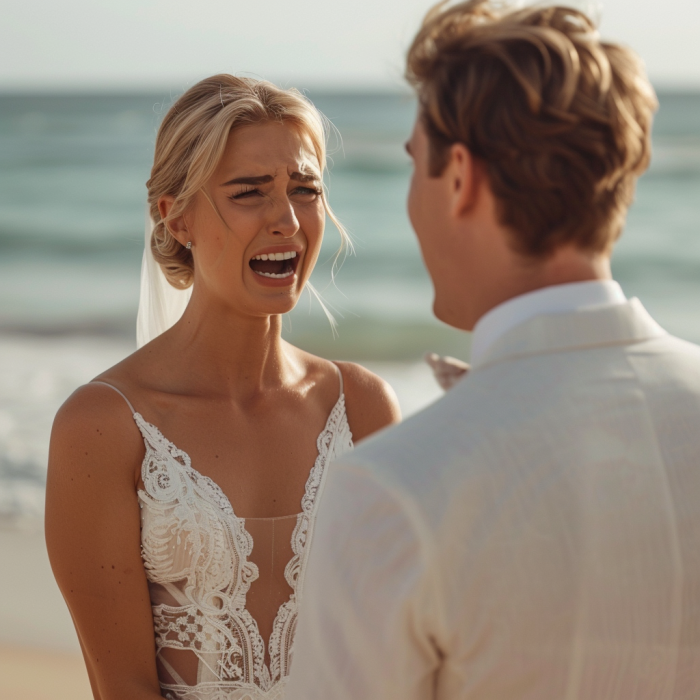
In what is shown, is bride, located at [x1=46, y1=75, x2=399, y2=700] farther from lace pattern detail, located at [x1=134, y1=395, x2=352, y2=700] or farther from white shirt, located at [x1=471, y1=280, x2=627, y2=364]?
white shirt, located at [x1=471, y1=280, x2=627, y2=364]

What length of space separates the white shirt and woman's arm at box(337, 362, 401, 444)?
1755mm

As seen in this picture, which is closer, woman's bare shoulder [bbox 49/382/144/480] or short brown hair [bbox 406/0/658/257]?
short brown hair [bbox 406/0/658/257]

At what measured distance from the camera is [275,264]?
2949 millimetres

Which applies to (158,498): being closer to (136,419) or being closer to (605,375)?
(136,419)

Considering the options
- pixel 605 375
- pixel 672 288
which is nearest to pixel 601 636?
pixel 605 375

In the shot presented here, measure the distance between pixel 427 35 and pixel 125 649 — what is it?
194cm

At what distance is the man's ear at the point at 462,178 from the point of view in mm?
1411

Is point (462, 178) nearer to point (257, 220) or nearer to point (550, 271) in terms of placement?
point (550, 271)

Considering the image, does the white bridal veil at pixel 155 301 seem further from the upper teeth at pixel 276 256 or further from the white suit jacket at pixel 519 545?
the white suit jacket at pixel 519 545

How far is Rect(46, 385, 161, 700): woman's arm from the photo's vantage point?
2.53 metres

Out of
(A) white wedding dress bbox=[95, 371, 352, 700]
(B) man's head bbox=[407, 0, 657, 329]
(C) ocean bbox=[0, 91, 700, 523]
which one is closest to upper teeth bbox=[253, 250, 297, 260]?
(A) white wedding dress bbox=[95, 371, 352, 700]

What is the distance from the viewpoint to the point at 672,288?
53.6 feet

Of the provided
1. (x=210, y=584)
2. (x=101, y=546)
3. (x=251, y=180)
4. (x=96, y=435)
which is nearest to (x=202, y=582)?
(x=210, y=584)

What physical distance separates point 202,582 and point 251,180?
50.0 inches
